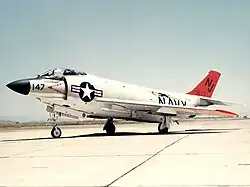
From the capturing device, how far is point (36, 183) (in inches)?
234

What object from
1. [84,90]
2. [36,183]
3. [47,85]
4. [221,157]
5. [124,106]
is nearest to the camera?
[36,183]

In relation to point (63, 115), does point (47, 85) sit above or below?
above

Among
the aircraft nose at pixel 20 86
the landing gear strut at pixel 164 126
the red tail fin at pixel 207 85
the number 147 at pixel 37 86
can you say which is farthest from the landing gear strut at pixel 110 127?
the red tail fin at pixel 207 85

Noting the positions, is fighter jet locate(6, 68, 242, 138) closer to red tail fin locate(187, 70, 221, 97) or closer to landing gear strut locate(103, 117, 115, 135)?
landing gear strut locate(103, 117, 115, 135)

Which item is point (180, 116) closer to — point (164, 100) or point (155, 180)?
point (164, 100)

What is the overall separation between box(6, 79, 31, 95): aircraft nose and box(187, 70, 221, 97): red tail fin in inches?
488

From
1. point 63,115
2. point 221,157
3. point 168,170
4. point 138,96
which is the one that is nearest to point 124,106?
point 138,96

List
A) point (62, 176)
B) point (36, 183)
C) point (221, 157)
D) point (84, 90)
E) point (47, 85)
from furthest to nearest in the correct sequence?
point (84, 90)
point (47, 85)
point (221, 157)
point (62, 176)
point (36, 183)

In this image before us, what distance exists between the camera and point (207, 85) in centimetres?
2686

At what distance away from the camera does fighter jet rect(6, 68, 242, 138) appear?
18.2 metres

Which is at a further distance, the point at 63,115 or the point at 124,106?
A: the point at 124,106

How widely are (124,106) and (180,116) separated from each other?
11.5 ft

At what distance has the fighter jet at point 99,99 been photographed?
59.6ft

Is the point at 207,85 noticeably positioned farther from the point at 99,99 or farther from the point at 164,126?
the point at 99,99
